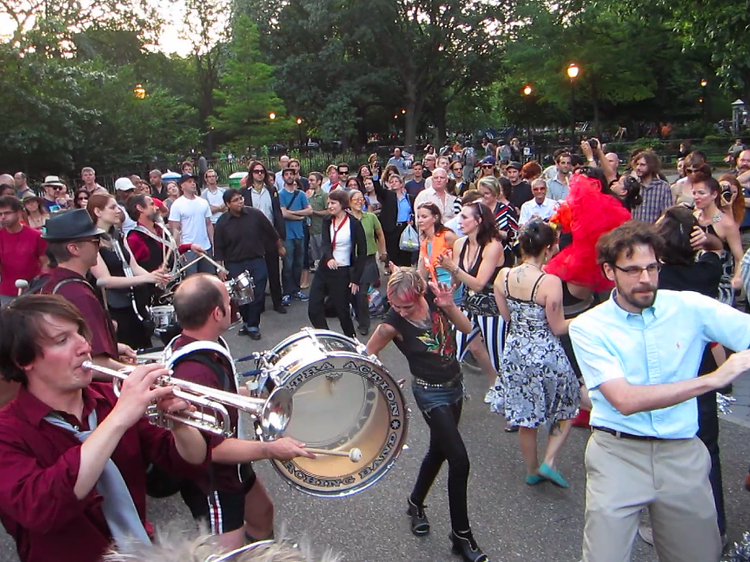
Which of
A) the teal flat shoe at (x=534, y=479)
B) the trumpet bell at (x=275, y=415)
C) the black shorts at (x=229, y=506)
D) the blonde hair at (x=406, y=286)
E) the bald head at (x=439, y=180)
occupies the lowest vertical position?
the teal flat shoe at (x=534, y=479)

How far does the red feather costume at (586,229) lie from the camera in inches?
211

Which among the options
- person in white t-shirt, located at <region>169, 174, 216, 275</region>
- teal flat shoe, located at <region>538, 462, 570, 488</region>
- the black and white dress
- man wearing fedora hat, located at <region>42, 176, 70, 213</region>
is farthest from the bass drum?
man wearing fedora hat, located at <region>42, 176, 70, 213</region>

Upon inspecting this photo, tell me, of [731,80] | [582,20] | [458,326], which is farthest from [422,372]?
[582,20]

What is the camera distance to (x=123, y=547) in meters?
1.62

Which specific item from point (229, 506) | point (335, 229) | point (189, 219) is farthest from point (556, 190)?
point (229, 506)

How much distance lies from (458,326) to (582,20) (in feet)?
99.8

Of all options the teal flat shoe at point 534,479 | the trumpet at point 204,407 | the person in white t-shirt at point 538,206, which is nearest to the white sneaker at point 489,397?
the teal flat shoe at point 534,479

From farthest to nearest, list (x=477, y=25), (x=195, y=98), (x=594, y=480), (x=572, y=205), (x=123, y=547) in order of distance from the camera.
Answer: (x=195, y=98) < (x=477, y=25) < (x=572, y=205) < (x=594, y=480) < (x=123, y=547)

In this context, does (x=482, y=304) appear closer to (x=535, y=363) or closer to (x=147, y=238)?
(x=535, y=363)

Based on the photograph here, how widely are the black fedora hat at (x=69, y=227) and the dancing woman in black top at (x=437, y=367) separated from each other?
1.74m

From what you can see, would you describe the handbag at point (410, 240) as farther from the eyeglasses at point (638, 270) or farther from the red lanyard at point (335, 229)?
the eyeglasses at point (638, 270)

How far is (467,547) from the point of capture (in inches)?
147

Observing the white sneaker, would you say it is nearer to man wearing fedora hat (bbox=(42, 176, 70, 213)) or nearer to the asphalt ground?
the asphalt ground

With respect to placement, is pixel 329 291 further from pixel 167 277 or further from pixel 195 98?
pixel 195 98
